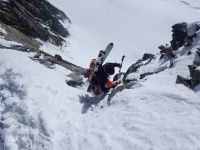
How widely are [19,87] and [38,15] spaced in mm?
27025

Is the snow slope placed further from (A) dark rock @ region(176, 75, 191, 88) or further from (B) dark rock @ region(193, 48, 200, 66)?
(A) dark rock @ region(176, 75, 191, 88)

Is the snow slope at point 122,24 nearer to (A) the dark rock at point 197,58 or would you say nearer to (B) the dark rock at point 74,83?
(B) the dark rock at point 74,83

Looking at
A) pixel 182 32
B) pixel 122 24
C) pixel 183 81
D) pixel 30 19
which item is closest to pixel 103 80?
pixel 183 81

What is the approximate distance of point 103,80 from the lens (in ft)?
44.2

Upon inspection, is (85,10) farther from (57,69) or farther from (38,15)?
(57,69)

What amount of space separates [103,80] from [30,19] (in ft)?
65.6

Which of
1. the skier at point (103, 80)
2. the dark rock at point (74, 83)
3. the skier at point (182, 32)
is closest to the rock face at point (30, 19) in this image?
the dark rock at point (74, 83)

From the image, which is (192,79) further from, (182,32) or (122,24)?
(122,24)

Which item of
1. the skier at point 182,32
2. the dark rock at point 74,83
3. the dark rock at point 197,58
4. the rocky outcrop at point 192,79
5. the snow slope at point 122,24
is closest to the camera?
the rocky outcrop at point 192,79

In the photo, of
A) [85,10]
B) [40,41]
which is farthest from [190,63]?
[85,10]

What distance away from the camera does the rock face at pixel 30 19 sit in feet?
90.7

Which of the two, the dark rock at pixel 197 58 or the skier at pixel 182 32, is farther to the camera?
the skier at pixel 182 32

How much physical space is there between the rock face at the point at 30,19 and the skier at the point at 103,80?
14940mm

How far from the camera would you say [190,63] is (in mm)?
13438
